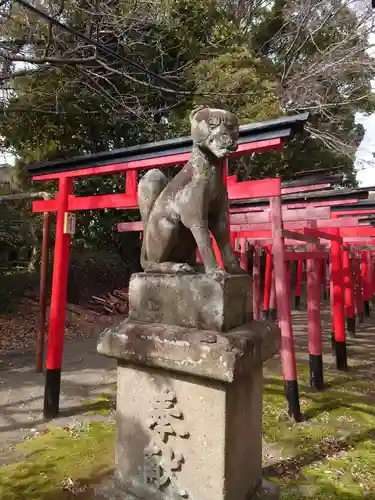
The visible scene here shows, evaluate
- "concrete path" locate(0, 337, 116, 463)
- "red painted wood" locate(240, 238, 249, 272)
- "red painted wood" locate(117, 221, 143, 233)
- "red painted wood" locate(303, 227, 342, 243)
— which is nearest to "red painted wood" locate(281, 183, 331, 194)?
"red painted wood" locate(303, 227, 342, 243)

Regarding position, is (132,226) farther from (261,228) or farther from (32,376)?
(32,376)

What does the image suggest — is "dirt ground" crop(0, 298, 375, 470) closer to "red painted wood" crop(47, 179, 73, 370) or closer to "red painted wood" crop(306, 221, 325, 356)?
"red painted wood" crop(47, 179, 73, 370)

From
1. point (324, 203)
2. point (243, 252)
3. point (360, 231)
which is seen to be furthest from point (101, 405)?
point (360, 231)

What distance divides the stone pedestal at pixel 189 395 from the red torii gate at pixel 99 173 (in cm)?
244

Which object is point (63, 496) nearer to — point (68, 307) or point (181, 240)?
point (181, 240)

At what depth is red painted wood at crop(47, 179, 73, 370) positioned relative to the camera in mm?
5172

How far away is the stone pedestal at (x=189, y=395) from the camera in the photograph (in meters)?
2.04

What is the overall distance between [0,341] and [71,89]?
646 cm

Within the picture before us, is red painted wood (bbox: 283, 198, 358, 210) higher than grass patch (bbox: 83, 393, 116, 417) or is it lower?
higher

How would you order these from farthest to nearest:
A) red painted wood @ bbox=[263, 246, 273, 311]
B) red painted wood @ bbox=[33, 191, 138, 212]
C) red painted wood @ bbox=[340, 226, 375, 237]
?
red painted wood @ bbox=[263, 246, 273, 311] < red painted wood @ bbox=[340, 226, 375, 237] < red painted wood @ bbox=[33, 191, 138, 212]

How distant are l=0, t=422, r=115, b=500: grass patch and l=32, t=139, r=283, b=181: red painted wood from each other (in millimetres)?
3301

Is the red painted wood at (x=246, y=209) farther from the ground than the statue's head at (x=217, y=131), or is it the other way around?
the red painted wood at (x=246, y=209)

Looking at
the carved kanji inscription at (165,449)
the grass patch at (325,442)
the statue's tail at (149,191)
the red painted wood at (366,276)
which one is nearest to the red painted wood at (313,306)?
the grass patch at (325,442)

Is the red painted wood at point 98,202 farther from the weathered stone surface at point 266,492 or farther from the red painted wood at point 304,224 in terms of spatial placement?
the weathered stone surface at point 266,492
